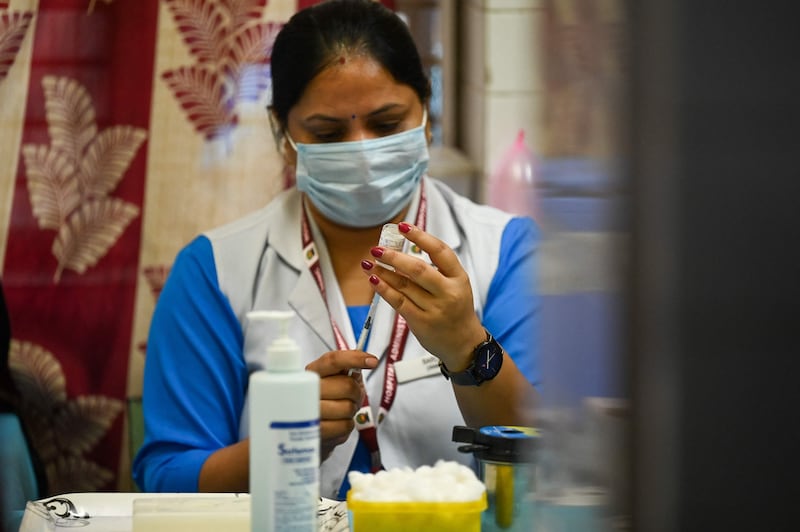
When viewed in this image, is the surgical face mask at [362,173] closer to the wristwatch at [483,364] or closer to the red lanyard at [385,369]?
the red lanyard at [385,369]

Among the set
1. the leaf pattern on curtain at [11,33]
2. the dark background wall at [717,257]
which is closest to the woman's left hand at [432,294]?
the dark background wall at [717,257]

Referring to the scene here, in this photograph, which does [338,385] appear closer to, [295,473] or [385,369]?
[385,369]

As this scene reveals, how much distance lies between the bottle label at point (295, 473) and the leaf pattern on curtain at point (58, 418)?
1527mm

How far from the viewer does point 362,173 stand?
5.43 feet

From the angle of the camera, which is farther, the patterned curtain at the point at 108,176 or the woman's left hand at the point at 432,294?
the patterned curtain at the point at 108,176

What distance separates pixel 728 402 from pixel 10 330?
6.23 ft

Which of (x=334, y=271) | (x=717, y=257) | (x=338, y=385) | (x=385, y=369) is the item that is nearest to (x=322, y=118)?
(x=334, y=271)

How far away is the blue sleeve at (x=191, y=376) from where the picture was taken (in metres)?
1.66

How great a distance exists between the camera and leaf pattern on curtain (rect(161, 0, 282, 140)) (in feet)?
7.32

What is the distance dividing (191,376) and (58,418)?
671 millimetres

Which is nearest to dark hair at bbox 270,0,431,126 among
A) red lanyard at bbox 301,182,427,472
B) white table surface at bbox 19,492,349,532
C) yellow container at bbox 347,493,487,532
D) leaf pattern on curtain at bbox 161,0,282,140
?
red lanyard at bbox 301,182,427,472

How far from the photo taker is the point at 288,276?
68.4 inches

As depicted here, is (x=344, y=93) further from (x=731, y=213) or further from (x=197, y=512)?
(x=731, y=213)

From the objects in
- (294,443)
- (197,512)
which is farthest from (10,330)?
(294,443)
